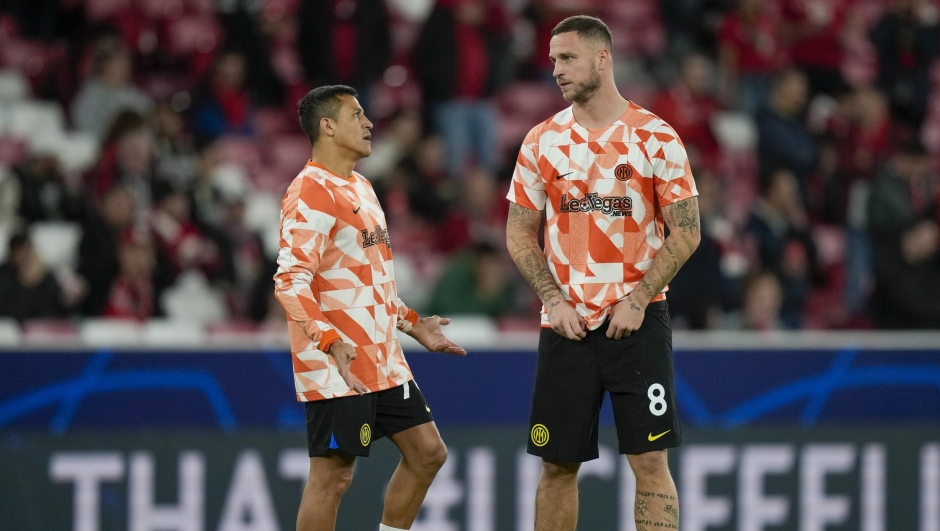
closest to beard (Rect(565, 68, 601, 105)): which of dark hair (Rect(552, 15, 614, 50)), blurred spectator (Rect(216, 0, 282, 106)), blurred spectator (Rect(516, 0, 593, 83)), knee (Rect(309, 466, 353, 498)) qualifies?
dark hair (Rect(552, 15, 614, 50))

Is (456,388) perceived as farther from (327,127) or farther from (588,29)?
(588,29)

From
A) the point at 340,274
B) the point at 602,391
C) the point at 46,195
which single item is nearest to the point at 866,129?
the point at 46,195

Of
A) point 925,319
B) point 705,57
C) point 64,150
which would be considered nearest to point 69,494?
point 64,150

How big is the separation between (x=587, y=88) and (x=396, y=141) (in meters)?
5.60

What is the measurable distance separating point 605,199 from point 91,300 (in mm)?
4461

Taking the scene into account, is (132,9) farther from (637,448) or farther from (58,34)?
(637,448)

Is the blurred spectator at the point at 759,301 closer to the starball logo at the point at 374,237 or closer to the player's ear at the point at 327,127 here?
the starball logo at the point at 374,237

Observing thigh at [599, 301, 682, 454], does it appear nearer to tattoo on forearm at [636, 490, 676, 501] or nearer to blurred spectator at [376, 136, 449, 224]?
tattoo on forearm at [636, 490, 676, 501]

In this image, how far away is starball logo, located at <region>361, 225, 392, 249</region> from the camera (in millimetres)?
5004

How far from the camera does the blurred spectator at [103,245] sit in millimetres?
8258

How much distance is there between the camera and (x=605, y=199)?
4875mm

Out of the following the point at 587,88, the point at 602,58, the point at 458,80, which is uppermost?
the point at 458,80

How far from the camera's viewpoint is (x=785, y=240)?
10.0 metres

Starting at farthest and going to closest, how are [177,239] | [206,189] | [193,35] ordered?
[193,35], [206,189], [177,239]
